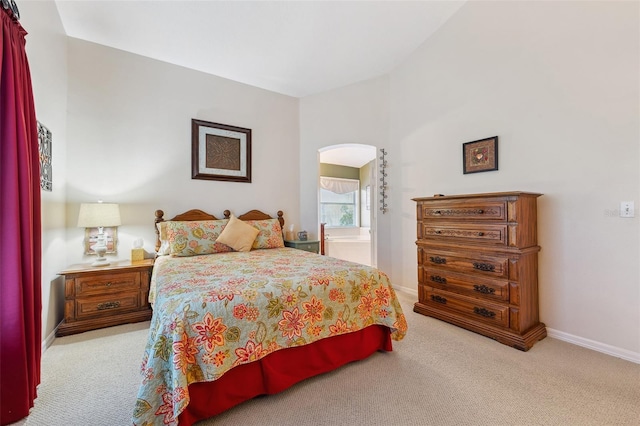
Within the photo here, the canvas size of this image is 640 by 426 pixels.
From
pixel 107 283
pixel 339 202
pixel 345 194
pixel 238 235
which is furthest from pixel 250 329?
pixel 345 194

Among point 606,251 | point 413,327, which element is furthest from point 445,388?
point 606,251

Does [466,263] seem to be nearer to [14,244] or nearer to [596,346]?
[596,346]

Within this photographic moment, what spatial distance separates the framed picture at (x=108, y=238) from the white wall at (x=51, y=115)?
20 cm

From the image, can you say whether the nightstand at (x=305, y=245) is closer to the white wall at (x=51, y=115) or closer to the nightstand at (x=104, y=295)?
the nightstand at (x=104, y=295)

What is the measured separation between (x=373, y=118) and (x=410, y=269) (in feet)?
7.41

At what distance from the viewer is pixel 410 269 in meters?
3.73

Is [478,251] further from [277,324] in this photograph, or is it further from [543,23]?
[543,23]

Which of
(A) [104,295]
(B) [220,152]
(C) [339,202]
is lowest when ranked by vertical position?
(A) [104,295]

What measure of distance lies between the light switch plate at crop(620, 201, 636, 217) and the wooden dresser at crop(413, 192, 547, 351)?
0.54 m

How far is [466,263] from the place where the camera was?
8.71 ft

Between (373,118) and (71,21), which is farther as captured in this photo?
(373,118)

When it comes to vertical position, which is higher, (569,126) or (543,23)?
(543,23)

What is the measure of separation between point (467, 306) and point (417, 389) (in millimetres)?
Answer: 1214

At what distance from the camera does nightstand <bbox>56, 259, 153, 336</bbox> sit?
259cm
